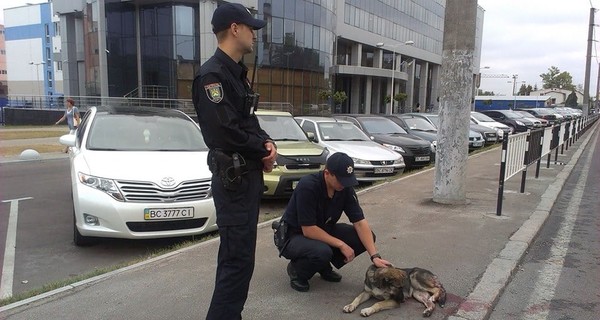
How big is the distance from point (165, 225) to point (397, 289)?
2.76 metres

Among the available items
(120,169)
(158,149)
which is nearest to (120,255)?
(120,169)

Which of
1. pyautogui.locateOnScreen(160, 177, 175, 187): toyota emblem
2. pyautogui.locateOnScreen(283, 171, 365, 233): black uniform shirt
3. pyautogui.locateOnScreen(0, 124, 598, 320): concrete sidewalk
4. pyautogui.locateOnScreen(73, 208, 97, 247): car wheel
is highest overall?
pyautogui.locateOnScreen(283, 171, 365, 233): black uniform shirt

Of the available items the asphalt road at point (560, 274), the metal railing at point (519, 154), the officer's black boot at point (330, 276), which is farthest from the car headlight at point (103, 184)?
the metal railing at point (519, 154)

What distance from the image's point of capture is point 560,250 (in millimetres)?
5035

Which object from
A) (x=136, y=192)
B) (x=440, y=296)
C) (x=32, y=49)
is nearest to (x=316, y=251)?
(x=440, y=296)

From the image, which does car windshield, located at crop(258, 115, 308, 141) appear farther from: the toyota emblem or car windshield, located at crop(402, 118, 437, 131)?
car windshield, located at crop(402, 118, 437, 131)

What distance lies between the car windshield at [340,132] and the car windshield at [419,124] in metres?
4.33

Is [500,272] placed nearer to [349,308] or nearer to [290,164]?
[349,308]

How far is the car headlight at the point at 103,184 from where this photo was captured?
491cm

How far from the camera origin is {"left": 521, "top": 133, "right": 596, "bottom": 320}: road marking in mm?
3549

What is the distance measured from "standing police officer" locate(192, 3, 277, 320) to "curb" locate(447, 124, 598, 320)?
165 centimetres

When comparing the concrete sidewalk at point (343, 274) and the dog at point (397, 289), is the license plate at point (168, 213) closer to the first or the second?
the concrete sidewalk at point (343, 274)

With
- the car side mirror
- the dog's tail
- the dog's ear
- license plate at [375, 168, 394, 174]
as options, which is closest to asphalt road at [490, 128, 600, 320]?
the dog's tail

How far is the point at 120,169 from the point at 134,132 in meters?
1.30
